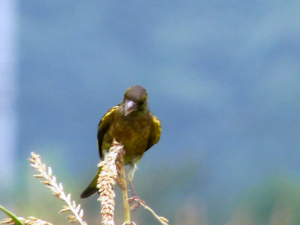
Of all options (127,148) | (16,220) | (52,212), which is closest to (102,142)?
(127,148)

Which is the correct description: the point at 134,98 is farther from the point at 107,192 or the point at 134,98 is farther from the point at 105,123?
the point at 107,192

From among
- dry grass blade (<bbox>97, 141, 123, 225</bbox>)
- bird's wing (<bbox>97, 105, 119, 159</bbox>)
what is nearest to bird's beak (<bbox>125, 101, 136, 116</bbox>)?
bird's wing (<bbox>97, 105, 119, 159</bbox>)

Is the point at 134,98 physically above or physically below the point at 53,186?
above

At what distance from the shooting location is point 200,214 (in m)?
3.36

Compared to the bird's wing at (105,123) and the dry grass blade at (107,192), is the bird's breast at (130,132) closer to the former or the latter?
the bird's wing at (105,123)

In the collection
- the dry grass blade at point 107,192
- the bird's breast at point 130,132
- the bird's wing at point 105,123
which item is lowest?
the dry grass blade at point 107,192

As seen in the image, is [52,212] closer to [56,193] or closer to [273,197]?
[273,197]

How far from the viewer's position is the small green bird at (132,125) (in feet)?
6.13

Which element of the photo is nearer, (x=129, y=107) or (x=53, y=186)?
(x=53, y=186)

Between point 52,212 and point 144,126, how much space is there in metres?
1.47

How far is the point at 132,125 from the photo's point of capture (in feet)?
6.34

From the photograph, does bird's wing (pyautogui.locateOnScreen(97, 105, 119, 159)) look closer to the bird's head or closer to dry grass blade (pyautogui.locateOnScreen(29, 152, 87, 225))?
the bird's head

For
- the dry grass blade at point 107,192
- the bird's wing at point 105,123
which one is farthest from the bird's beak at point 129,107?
the dry grass blade at point 107,192

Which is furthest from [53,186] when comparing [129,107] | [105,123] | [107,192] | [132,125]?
[105,123]
